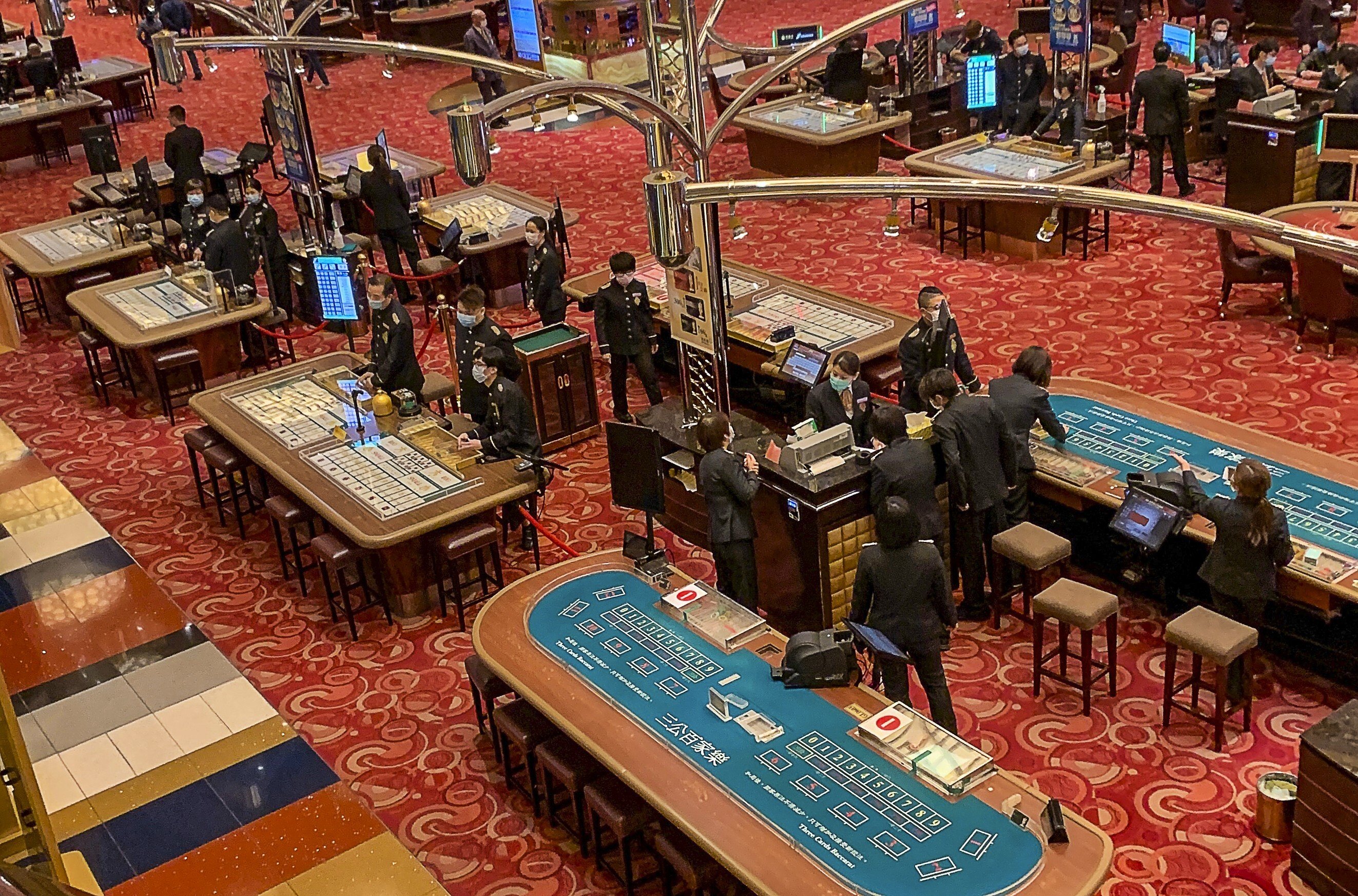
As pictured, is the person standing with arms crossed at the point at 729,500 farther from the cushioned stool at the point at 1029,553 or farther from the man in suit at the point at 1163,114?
the man in suit at the point at 1163,114

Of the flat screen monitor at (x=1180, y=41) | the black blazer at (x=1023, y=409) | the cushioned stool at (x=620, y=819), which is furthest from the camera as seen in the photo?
the flat screen monitor at (x=1180, y=41)

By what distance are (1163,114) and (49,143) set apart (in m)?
13.7

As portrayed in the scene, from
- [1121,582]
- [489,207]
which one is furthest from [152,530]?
[1121,582]

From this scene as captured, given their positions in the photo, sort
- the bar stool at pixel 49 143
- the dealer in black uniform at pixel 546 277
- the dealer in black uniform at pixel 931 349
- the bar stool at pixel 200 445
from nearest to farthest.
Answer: the dealer in black uniform at pixel 931 349 → the bar stool at pixel 200 445 → the dealer in black uniform at pixel 546 277 → the bar stool at pixel 49 143

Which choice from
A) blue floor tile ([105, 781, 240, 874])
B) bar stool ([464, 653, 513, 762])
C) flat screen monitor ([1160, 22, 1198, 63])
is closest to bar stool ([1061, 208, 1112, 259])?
flat screen monitor ([1160, 22, 1198, 63])

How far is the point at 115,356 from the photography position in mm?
12281

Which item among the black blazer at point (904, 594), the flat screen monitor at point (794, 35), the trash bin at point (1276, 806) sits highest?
the flat screen monitor at point (794, 35)

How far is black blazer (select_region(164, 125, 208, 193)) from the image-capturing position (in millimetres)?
14656

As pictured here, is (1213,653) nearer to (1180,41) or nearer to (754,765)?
(754,765)

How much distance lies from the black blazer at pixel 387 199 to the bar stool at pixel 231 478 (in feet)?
11.4

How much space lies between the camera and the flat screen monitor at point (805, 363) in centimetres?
898

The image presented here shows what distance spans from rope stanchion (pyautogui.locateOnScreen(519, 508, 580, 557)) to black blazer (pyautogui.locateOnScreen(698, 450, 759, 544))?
105 cm

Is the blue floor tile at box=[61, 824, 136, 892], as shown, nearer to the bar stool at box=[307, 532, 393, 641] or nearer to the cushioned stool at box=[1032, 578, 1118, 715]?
the bar stool at box=[307, 532, 393, 641]

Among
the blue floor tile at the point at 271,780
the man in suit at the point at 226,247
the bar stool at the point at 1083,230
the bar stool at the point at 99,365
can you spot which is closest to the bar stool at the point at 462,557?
the blue floor tile at the point at 271,780
